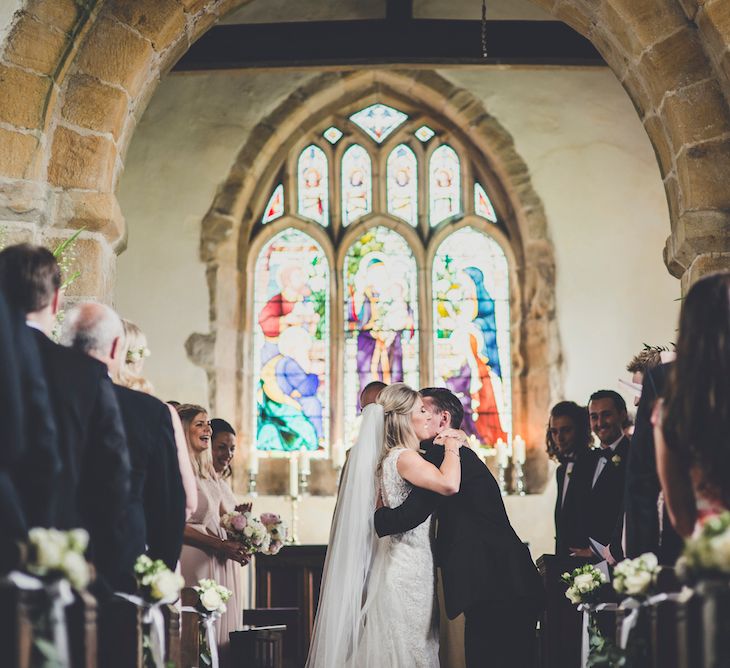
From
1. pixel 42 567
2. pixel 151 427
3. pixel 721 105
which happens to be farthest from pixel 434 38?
pixel 42 567

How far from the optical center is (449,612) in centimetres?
546

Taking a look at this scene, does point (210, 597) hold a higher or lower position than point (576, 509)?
lower

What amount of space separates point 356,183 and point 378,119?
693 millimetres

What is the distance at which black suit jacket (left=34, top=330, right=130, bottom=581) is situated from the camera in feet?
11.8

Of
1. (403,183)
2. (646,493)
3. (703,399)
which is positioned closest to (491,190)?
(403,183)

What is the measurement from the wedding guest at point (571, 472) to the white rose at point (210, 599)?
6.43 feet

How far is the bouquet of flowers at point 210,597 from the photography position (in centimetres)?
519

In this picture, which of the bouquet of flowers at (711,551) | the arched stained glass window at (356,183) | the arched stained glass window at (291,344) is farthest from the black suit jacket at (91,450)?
the arched stained glass window at (356,183)

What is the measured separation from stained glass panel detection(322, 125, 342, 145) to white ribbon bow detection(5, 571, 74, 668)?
9341mm

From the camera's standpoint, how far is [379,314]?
11.6m

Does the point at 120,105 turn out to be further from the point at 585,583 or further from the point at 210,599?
the point at 585,583

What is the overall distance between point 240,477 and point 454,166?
3731 mm

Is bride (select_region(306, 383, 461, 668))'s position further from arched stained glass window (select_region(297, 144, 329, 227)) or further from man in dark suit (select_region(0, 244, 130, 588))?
arched stained glass window (select_region(297, 144, 329, 227))

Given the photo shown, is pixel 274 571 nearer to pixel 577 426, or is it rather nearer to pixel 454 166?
pixel 577 426
